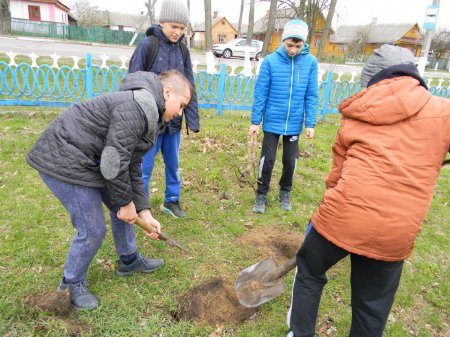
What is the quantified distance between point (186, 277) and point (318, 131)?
18.3 feet

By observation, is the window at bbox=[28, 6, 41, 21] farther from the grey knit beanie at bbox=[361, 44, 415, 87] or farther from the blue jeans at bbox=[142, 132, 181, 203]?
the grey knit beanie at bbox=[361, 44, 415, 87]

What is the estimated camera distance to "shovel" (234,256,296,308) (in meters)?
2.39

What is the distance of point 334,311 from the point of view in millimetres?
2545

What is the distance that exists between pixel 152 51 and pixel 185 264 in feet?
5.82

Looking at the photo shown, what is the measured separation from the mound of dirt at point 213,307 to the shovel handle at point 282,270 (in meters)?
0.24

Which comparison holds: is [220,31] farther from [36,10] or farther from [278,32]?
[36,10]

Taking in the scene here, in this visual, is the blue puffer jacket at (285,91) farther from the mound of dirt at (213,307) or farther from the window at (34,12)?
the window at (34,12)

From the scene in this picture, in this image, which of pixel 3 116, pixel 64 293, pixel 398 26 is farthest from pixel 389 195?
pixel 398 26

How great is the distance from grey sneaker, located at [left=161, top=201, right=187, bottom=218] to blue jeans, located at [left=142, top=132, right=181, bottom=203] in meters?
0.04

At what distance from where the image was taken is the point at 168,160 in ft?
11.0

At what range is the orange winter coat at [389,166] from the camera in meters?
1.47

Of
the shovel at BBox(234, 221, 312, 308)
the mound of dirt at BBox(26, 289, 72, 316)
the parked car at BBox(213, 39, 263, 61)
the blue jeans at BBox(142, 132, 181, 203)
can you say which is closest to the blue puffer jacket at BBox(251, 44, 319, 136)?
the blue jeans at BBox(142, 132, 181, 203)

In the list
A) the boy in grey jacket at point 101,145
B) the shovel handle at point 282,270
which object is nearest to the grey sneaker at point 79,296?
the boy in grey jacket at point 101,145

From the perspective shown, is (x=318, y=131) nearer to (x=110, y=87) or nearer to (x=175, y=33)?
(x=110, y=87)
